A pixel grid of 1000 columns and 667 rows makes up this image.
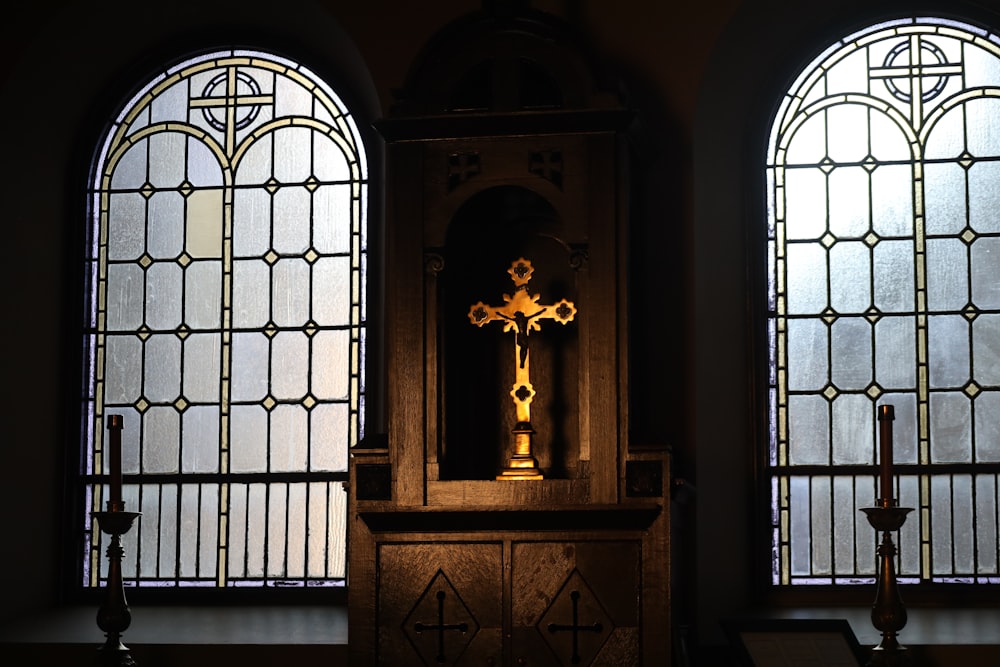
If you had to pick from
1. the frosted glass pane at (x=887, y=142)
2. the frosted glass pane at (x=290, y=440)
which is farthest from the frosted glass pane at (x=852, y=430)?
the frosted glass pane at (x=290, y=440)

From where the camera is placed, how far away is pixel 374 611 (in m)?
4.89

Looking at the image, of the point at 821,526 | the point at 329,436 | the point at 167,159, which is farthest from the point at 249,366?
the point at 821,526

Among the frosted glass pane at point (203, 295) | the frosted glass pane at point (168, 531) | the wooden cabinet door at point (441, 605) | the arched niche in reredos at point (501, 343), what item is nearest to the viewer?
the wooden cabinet door at point (441, 605)

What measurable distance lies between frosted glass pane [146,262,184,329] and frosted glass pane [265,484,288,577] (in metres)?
0.77

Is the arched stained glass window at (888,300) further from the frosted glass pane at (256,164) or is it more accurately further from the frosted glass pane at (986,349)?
the frosted glass pane at (256,164)

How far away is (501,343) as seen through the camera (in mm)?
5336

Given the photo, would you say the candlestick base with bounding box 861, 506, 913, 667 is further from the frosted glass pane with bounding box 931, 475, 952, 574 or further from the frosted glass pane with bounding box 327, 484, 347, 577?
the frosted glass pane with bounding box 327, 484, 347, 577

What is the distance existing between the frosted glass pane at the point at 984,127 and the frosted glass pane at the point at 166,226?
A: 303 centimetres

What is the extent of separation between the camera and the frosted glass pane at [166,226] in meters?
6.19

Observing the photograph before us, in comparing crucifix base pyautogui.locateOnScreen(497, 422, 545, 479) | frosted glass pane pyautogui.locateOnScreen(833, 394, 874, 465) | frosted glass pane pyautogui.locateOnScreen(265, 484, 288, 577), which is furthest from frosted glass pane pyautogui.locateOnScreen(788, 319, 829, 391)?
frosted glass pane pyautogui.locateOnScreen(265, 484, 288, 577)

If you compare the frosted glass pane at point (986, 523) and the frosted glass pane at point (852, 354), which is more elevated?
the frosted glass pane at point (852, 354)

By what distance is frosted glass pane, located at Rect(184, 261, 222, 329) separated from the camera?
612 cm

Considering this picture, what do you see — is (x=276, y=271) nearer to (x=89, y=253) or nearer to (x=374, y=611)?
(x=89, y=253)

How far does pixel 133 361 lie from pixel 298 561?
3.38 feet
